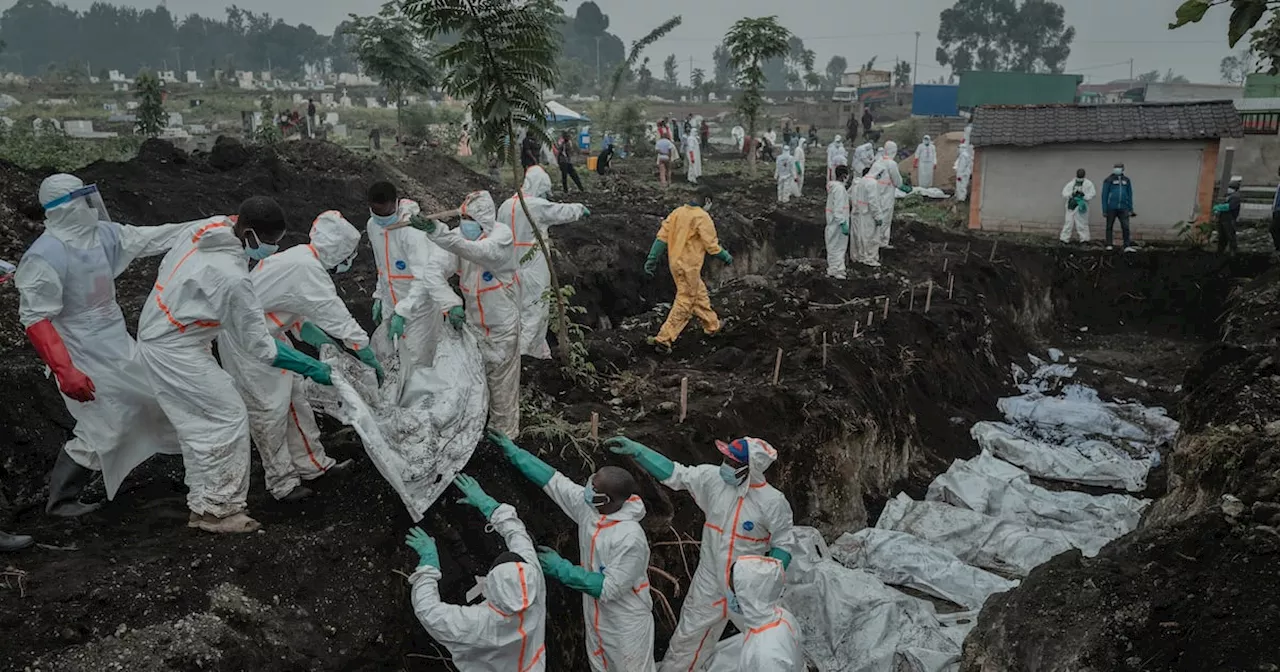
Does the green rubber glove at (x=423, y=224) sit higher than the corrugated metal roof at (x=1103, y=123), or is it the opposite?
the corrugated metal roof at (x=1103, y=123)

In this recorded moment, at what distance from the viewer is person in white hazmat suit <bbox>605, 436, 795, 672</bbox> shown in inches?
211

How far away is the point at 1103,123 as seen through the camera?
17203 millimetres

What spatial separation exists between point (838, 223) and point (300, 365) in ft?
32.6

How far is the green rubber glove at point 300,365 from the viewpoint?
505 cm

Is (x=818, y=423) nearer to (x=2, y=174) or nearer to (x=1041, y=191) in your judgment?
(x=2, y=174)

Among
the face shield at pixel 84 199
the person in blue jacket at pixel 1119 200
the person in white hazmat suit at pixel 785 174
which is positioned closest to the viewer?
the face shield at pixel 84 199

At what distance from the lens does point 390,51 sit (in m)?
19.0

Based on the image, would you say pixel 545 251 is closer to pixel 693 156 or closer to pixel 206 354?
pixel 206 354

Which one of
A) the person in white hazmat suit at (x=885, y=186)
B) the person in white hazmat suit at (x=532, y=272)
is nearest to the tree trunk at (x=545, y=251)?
the person in white hazmat suit at (x=532, y=272)

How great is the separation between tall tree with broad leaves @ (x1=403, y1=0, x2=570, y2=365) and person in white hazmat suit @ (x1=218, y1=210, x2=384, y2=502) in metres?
2.08

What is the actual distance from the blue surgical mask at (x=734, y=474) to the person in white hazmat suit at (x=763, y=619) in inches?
25.7

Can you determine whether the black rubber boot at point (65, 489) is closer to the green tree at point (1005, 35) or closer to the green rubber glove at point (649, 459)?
the green rubber glove at point (649, 459)

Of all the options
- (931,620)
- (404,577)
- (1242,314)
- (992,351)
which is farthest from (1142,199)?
(404,577)

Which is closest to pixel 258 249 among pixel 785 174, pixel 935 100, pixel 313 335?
pixel 313 335
